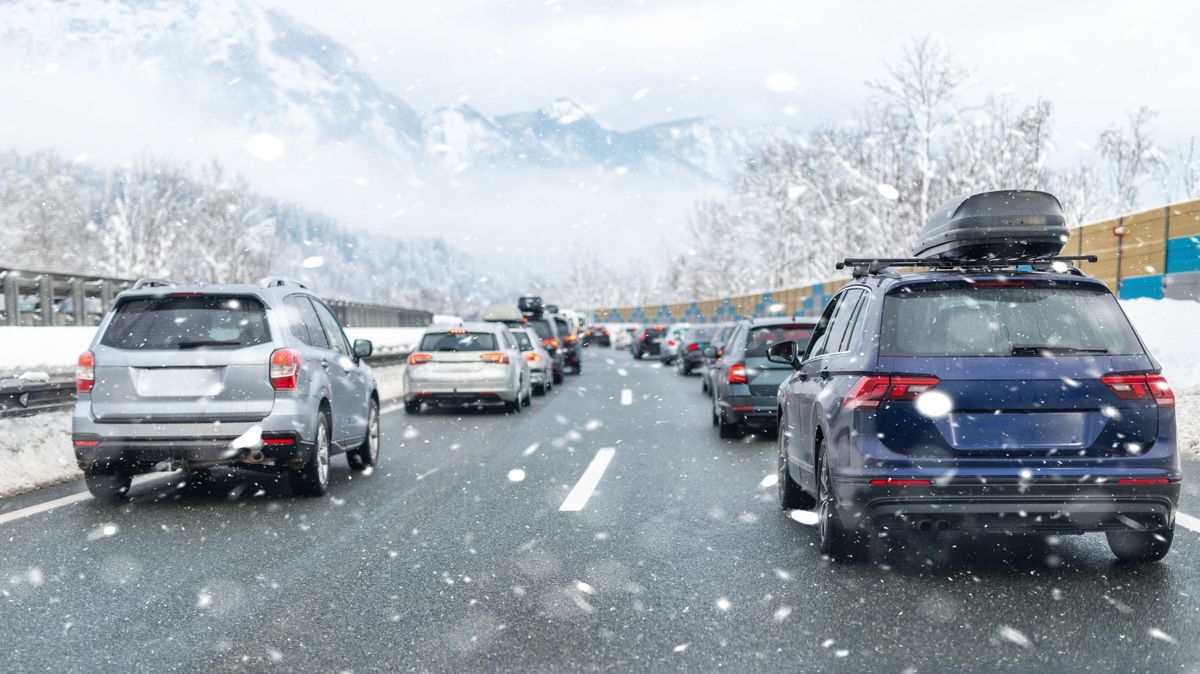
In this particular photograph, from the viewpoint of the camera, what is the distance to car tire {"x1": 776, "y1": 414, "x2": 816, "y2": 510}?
747 centimetres

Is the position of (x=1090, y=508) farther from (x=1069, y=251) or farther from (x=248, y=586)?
(x=1069, y=251)

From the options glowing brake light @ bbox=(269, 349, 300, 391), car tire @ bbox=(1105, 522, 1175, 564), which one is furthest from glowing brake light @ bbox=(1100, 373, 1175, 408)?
glowing brake light @ bbox=(269, 349, 300, 391)

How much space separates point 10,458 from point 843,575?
282 inches

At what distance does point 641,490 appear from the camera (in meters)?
8.77

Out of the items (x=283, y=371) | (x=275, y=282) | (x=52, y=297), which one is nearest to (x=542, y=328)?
(x=52, y=297)

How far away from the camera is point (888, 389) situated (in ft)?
17.3

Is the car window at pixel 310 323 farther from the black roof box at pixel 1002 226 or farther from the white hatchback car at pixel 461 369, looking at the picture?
the white hatchback car at pixel 461 369

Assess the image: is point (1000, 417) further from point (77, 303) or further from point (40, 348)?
point (77, 303)

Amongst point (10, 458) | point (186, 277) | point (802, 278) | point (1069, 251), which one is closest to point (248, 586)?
point (10, 458)

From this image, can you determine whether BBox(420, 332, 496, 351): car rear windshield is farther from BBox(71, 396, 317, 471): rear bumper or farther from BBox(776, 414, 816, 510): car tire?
BBox(776, 414, 816, 510): car tire

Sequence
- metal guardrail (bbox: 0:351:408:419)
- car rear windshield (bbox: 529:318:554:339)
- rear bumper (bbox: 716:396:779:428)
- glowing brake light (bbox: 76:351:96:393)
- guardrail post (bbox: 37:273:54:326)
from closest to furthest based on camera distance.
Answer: glowing brake light (bbox: 76:351:96:393) → metal guardrail (bbox: 0:351:408:419) → rear bumper (bbox: 716:396:779:428) → guardrail post (bbox: 37:273:54:326) → car rear windshield (bbox: 529:318:554:339)

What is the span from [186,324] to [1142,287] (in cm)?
1808

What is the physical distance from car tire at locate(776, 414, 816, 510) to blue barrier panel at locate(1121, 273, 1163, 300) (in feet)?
48.2

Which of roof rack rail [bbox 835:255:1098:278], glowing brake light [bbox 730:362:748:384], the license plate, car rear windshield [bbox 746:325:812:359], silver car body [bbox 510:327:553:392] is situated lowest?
silver car body [bbox 510:327:553:392]
